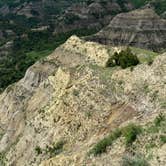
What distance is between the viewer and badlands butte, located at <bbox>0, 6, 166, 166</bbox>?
39781 millimetres

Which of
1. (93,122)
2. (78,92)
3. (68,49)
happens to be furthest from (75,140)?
(68,49)

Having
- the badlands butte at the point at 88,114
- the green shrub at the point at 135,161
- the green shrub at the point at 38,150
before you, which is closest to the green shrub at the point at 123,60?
the badlands butte at the point at 88,114

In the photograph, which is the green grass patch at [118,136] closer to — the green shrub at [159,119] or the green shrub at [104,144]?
the green shrub at [104,144]

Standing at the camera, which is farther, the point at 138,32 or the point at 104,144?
the point at 138,32

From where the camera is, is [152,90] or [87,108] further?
[87,108]

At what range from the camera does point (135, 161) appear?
119ft

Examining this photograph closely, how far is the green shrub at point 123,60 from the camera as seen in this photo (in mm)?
56094

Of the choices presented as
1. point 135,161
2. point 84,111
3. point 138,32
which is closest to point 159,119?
point 135,161

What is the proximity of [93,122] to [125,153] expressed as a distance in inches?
429

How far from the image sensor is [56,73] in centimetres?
6706

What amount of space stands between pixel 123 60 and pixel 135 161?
2227 centimetres

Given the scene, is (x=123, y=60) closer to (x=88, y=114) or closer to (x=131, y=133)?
(x=88, y=114)

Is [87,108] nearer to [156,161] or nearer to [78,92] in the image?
[78,92]

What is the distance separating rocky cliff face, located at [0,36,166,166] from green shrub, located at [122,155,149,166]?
52 cm
